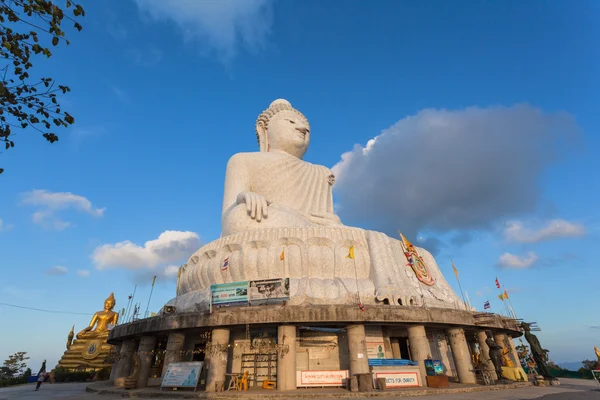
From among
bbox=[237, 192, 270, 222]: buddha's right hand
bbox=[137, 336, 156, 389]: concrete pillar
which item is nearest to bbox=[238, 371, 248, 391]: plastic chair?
bbox=[137, 336, 156, 389]: concrete pillar

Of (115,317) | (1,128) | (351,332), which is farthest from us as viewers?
(115,317)

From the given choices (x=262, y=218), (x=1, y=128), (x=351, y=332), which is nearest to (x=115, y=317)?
(x=262, y=218)

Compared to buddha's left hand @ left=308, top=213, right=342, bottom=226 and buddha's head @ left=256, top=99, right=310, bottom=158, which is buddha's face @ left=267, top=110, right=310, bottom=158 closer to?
buddha's head @ left=256, top=99, right=310, bottom=158

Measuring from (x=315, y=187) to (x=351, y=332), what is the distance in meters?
11.5

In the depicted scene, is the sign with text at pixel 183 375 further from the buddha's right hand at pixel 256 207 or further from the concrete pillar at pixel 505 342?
the concrete pillar at pixel 505 342

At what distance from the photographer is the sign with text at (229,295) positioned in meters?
12.3

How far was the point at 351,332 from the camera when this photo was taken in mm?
11359

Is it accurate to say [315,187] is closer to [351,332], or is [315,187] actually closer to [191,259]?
Answer: [191,259]

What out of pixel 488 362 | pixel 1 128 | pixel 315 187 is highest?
pixel 315 187

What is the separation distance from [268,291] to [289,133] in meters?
13.7

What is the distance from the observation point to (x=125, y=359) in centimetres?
1463

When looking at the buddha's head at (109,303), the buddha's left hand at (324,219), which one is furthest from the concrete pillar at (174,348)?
the buddha's head at (109,303)

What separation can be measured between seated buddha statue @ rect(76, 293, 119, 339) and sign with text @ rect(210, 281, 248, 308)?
56.3 feet

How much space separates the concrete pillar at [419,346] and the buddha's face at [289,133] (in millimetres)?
14802
